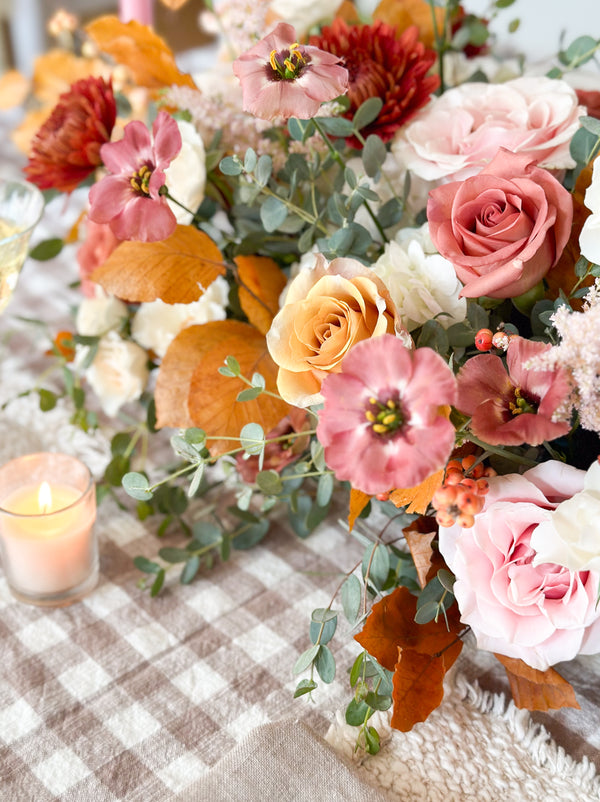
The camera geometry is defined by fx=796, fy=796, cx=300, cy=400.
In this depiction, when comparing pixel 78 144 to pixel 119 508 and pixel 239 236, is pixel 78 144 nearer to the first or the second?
pixel 239 236

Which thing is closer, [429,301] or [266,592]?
[429,301]

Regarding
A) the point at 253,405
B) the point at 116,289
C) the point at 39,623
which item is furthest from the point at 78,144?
the point at 39,623

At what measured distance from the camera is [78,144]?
567 millimetres

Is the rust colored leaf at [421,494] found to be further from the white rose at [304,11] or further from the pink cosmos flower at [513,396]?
the white rose at [304,11]

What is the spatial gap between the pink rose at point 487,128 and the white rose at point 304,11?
155mm

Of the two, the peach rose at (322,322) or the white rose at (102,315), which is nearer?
the peach rose at (322,322)

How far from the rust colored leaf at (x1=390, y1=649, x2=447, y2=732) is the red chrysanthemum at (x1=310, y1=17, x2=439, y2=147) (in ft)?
1.14

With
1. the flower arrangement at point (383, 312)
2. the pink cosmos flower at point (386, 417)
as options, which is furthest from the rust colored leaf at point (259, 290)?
the pink cosmos flower at point (386, 417)

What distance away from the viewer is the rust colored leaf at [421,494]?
406 millimetres

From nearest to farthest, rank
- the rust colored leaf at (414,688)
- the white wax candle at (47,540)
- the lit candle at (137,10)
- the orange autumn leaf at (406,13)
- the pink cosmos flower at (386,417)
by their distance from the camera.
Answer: the pink cosmos flower at (386,417)
the rust colored leaf at (414,688)
the white wax candle at (47,540)
the orange autumn leaf at (406,13)
the lit candle at (137,10)

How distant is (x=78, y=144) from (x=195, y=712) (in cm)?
40

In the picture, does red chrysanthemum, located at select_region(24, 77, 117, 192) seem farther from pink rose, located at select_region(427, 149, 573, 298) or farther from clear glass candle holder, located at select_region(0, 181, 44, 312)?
pink rose, located at select_region(427, 149, 573, 298)

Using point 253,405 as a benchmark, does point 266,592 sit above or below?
below

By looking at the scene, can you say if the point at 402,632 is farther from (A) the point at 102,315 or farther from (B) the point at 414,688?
(A) the point at 102,315
